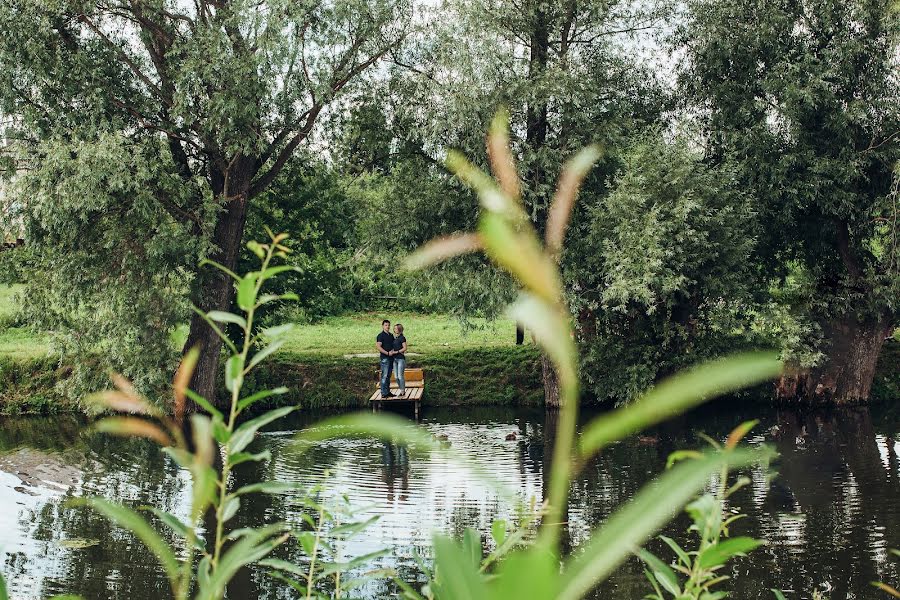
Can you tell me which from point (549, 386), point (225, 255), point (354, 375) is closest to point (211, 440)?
point (225, 255)

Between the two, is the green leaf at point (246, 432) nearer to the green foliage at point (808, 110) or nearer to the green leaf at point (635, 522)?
the green leaf at point (635, 522)

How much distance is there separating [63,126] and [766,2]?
1296 centimetres

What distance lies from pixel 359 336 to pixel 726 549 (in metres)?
26.0

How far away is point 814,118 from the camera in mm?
18609

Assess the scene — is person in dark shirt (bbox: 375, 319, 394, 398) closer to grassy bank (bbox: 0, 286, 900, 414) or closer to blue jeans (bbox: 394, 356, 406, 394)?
blue jeans (bbox: 394, 356, 406, 394)

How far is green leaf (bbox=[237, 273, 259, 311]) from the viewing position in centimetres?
105

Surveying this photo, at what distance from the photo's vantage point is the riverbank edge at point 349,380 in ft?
68.0

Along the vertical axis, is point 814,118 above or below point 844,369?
above

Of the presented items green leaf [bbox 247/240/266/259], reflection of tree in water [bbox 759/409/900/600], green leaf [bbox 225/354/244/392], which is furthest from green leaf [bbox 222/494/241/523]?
reflection of tree in water [bbox 759/409/900/600]

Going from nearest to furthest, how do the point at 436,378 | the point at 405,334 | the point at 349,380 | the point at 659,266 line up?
the point at 659,266
the point at 349,380
the point at 436,378
the point at 405,334

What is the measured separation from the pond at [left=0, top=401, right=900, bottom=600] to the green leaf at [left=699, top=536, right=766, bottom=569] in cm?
417

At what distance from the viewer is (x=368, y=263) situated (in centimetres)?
1992

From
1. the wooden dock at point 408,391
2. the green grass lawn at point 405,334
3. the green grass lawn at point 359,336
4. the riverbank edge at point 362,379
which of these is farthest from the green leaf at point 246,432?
the green grass lawn at point 405,334

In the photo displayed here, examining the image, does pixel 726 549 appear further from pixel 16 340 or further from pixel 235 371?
pixel 16 340
